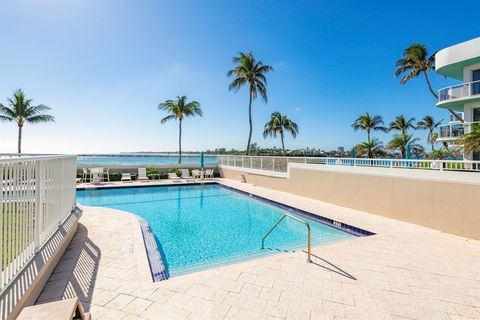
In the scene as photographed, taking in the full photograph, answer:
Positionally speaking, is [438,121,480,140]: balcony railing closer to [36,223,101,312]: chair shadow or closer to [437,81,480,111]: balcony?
[437,81,480,111]: balcony

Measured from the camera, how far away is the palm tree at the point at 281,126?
2897cm

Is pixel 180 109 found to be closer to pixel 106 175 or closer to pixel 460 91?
pixel 106 175

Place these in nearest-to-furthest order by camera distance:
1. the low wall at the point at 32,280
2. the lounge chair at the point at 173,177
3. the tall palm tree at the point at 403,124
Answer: the low wall at the point at 32,280, the lounge chair at the point at 173,177, the tall palm tree at the point at 403,124

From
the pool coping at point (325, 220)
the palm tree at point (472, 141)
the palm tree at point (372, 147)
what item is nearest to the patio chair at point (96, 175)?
the pool coping at point (325, 220)

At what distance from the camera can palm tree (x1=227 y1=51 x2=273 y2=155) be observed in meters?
19.7

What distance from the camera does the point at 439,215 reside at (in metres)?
6.32

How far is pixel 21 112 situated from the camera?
62.9ft

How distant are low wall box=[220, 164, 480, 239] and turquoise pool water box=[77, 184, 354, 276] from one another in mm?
2133

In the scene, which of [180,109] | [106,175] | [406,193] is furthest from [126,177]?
[406,193]

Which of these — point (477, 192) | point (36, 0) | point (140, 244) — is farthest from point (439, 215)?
point (36, 0)

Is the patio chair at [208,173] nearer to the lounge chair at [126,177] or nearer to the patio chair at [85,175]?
the lounge chair at [126,177]

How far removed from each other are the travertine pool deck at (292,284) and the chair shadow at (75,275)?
0.5 inches

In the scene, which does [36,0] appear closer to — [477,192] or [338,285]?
[338,285]

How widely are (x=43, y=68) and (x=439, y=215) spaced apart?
1716 cm
